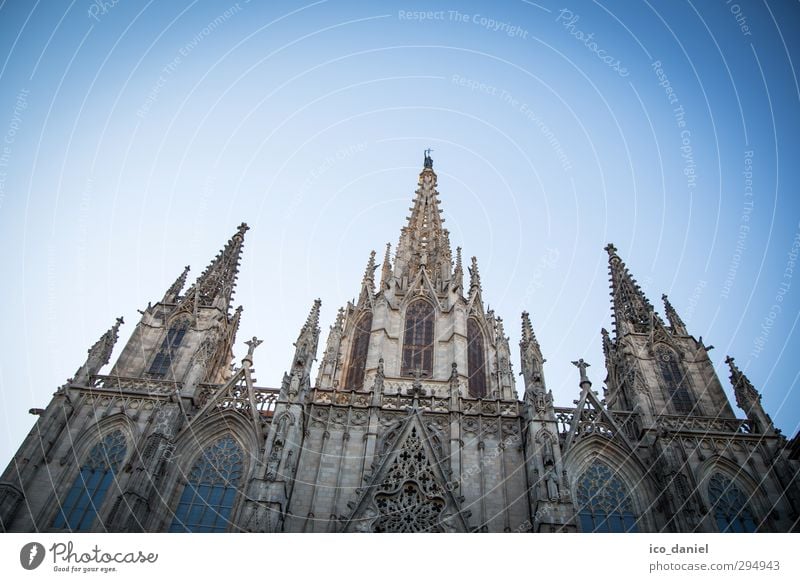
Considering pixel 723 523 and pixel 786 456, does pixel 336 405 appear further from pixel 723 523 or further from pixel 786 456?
pixel 786 456

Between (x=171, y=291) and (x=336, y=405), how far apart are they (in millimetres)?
12157

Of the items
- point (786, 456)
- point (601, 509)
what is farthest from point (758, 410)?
point (601, 509)

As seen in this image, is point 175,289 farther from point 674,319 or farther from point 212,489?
point 674,319

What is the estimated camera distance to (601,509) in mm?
18109

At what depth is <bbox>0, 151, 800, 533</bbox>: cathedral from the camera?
16906 mm

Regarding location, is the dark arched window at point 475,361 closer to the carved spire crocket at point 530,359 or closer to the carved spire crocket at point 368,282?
the carved spire crocket at point 530,359

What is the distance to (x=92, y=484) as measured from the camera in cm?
1797

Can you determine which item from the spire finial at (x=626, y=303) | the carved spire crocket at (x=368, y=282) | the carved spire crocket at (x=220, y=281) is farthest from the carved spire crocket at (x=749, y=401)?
the carved spire crocket at (x=220, y=281)

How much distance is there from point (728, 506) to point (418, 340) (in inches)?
541

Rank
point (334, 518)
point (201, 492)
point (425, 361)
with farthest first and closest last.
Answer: point (425, 361) < point (201, 492) < point (334, 518)

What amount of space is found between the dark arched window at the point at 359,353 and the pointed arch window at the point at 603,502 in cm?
960

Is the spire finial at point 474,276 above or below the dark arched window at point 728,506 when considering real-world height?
above

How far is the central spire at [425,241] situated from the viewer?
31812 mm
